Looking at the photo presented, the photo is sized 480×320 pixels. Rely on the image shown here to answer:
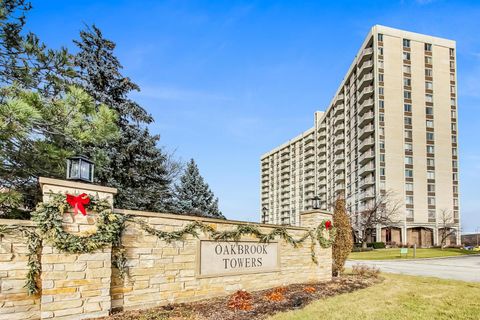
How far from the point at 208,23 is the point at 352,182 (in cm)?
5812


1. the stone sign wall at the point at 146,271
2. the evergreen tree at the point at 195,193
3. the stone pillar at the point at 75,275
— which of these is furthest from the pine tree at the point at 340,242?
the evergreen tree at the point at 195,193

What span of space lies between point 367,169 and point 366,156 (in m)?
2.21

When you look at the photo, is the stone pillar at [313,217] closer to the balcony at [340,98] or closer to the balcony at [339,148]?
the balcony at [339,148]

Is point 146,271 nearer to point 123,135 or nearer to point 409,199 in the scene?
point 123,135

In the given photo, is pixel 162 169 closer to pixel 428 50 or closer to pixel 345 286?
pixel 345 286

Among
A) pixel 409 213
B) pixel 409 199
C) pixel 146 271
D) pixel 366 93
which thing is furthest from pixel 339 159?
pixel 146 271

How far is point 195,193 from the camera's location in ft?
77.1

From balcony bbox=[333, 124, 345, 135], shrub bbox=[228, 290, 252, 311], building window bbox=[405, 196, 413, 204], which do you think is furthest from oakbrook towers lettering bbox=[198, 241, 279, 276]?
balcony bbox=[333, 124, 345, 135]

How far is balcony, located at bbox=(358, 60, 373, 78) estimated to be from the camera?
195 ft

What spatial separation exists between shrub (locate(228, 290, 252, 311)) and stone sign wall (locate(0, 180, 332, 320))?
36cm

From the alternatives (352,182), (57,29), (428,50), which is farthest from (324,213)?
(428,50)

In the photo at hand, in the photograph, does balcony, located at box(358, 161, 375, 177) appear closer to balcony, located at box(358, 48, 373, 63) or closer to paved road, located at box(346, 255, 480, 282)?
balcony, located at box(358, 48, 373, 63)

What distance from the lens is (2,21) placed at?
346 inches

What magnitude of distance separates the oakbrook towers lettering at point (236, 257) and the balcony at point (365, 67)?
186ft
